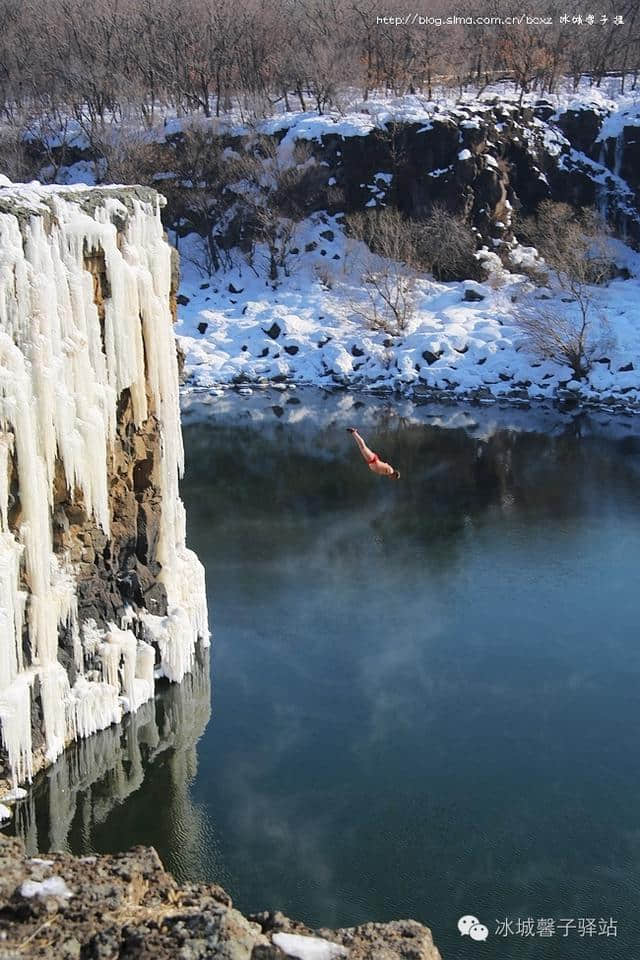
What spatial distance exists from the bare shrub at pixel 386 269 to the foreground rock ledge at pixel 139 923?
37031 mm

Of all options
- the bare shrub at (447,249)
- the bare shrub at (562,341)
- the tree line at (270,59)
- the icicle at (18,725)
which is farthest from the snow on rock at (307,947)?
the tree line at (270,59)

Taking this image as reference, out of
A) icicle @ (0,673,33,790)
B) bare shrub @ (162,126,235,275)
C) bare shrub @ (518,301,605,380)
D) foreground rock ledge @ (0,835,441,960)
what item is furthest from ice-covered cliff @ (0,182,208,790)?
bare shrub @ (162,126,235,275)

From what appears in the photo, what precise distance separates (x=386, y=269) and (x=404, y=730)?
3263 cm

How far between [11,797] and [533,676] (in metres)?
8.86

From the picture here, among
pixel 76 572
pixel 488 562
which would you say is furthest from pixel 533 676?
pixel 76 572

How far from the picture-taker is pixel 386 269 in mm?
47344

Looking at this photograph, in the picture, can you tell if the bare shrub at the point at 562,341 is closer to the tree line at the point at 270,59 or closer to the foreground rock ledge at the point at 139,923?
the tree line at the point at 270,59

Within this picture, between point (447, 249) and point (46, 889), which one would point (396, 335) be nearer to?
point (447, 249)

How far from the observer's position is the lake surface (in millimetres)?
13922

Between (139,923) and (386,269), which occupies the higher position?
(386,269)

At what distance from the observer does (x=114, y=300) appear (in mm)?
Answer: 16984

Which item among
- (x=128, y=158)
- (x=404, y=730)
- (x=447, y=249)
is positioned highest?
(x=128, y=158)

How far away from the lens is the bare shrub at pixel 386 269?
46375 mm

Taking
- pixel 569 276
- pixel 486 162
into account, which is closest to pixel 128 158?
pixel 486 162
